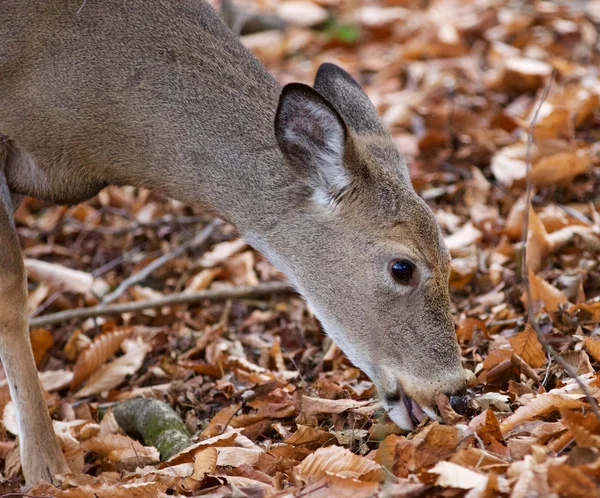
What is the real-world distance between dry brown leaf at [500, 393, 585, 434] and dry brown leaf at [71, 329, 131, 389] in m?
2.83

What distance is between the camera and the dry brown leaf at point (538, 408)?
3588mm

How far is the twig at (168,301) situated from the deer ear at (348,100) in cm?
152

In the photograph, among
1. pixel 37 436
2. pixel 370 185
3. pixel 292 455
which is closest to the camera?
pixel 292 455

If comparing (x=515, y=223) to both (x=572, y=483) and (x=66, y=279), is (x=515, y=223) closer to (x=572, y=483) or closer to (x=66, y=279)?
(x=66, y=279)

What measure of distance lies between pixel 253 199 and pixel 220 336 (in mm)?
1580

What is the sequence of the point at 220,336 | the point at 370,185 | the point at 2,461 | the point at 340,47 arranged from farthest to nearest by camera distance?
1. the point at 340,47
2. the point at 220,336
3. the point at 2,461
4. the point at 370,185

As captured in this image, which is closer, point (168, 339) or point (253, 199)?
point (253, 199)

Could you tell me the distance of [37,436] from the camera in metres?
4.63

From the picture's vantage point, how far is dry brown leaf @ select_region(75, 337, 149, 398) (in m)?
5.51

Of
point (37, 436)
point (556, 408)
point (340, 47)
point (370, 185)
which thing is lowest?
point (556, 408)

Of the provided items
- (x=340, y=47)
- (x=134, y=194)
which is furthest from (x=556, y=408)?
(x=340, y=47)

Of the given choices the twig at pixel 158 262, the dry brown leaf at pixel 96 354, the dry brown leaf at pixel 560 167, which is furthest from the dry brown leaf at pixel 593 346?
the twig at pixel 158 262

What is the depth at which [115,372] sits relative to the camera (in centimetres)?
560

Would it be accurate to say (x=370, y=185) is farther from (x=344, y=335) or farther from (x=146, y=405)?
(x=146, y=405)
